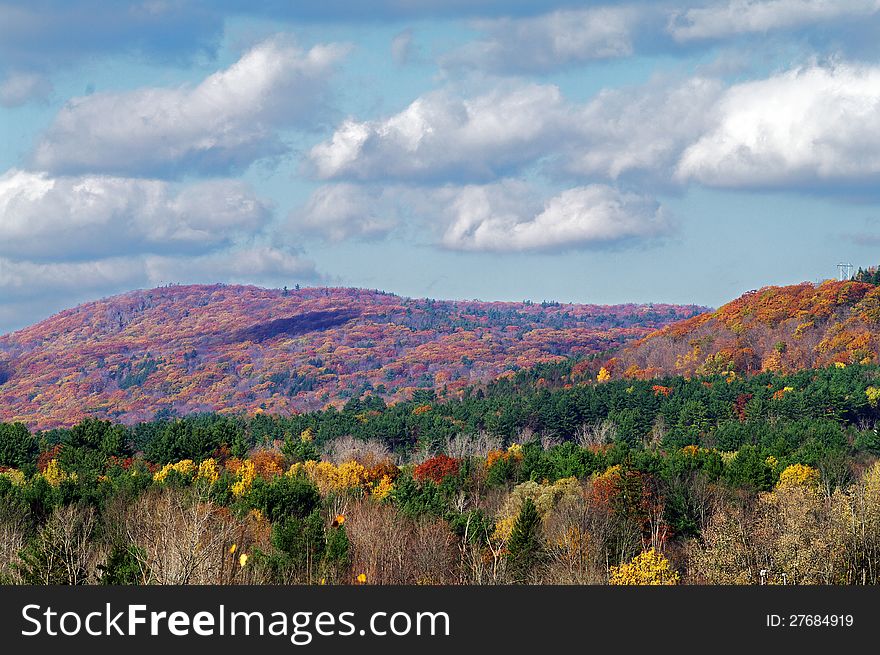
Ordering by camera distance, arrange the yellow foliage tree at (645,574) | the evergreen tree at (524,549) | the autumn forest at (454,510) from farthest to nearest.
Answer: the evergreen tree at (524,549) < the yellow foliage tree at (645,574) < the autumn forest at (454,510)

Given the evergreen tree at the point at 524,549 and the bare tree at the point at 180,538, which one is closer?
the bare tree at the point at 180,538

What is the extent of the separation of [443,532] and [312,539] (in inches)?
425

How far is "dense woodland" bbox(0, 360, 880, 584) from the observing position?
5488cm

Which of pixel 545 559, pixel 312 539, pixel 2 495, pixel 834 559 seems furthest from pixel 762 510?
pixel 2 495

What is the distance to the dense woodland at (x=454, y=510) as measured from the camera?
2160 inches

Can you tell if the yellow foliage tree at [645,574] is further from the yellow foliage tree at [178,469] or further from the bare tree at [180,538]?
the yellow foliage tree at [178,469]

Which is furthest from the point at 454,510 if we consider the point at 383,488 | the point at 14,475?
the point at 14,475

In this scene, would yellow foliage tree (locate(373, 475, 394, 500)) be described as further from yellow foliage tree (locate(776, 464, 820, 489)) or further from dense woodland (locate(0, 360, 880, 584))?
yellow foliage tree (locate(776, 464, 820, 489))

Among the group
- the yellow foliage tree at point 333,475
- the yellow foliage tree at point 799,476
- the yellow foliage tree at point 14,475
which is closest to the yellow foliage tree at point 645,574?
the yellow foliage tree at point 799,476

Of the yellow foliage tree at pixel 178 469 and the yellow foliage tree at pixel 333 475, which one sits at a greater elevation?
the yellow foliage tree at pixel 178 469

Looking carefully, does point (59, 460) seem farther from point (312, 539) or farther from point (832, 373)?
point (832, 373)

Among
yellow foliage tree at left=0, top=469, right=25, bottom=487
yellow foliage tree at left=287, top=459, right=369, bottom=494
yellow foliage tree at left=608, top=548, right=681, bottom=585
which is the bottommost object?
yellow foliage tree at left=608, top=548, right=681, bottom=585

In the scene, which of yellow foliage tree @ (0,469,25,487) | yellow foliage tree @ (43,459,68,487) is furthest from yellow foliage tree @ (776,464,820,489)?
yellow foliage tree @ (0,469,25,487)

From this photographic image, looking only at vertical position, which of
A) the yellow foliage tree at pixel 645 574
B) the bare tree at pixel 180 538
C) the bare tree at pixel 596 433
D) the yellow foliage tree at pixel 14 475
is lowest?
the yellow foliage tree at pixel 645 574
